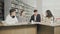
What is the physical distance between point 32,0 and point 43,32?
9.09ft

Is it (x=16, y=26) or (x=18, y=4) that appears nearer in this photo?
(x=16, y=26)

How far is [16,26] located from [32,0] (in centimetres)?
304

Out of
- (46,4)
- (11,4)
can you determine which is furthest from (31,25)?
(46,4)

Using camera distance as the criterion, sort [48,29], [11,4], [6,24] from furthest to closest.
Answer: [11,4]
[48,29]
[6,24]

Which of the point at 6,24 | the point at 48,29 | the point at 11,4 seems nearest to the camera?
the point at 6,24

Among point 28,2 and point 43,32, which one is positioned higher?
point 28,2

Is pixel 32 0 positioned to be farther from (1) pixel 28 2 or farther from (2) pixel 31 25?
(2) pixel 31 25

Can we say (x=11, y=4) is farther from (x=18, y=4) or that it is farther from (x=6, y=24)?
(x=6, y=24)

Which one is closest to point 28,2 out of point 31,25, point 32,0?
point 32,0

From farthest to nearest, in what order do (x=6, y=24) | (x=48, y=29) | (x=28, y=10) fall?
(x=28, y=10), (x=48, y=29), (x=6, y=24)

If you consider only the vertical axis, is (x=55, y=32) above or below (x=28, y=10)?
below

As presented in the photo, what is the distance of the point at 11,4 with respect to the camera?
19.9 ft

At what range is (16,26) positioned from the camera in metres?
3.71

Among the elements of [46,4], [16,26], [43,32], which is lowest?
[43,32]
